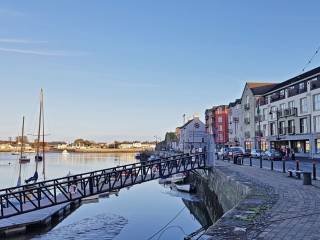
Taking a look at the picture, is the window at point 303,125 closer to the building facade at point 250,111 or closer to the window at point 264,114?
the window at point 264,114

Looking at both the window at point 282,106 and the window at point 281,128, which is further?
the window at point 281,128

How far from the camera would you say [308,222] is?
1059 cm

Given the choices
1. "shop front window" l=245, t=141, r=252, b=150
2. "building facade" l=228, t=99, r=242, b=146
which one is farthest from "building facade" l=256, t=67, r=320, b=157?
"building facade" l=228, t=99, r=242, b=146

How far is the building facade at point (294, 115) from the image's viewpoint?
55.8 metres

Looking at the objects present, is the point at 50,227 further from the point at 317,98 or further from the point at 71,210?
the point at 317,98

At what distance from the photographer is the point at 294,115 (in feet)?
203

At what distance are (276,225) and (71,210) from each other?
23603 millimetres

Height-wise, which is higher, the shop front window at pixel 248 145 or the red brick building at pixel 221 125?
the red brick building at pixel 221 125

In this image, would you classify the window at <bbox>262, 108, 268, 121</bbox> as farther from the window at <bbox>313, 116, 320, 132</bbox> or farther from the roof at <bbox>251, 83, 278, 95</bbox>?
the window at <bbox>313, 116, 320, 132</bbox>

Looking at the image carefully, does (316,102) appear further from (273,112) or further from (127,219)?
(127,219)

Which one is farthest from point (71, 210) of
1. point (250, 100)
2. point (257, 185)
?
point (250, 100)

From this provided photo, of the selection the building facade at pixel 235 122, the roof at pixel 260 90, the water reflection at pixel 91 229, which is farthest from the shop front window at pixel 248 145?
the water reflection at pixel 91 229

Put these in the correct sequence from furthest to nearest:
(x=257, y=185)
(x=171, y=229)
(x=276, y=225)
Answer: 1. (x=171, y=229)
2. (x=257, y=185)
3. (x=276, y=225)

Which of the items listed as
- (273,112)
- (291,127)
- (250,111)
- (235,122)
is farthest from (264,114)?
(235,122)
